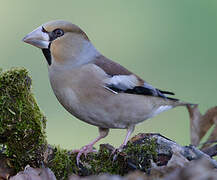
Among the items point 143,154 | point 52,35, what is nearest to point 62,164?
point 143,154

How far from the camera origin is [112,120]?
3875 millimetres

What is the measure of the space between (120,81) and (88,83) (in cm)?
46

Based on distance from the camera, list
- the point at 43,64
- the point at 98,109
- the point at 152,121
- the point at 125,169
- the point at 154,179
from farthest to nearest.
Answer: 1. the point at 43,64
2. the point at 152,121
3. the point at 98,109
4. the point at 125,169
5. the point at 154,179

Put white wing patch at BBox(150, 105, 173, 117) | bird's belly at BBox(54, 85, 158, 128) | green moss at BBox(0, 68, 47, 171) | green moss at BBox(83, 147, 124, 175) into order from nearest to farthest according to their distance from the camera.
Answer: green moss at BBox(0, 68, 47, 171) < green moss at BBox(83, 147, 124, 175) < bird's belly at BBox(54, 85, 158, 128) < white wing patch at BBox(150, 105, 173, 117)

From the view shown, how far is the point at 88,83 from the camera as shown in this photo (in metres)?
3.79

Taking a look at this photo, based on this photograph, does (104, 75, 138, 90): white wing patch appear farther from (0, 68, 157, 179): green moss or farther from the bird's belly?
(0, 68, 157, 179): green moss

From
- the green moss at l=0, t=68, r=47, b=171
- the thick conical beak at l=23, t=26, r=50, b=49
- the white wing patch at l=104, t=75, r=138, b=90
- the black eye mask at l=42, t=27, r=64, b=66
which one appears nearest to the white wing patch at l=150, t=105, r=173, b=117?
the white wing patch at l=104, t=75, r=138, b=90

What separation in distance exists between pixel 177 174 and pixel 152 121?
532 cm

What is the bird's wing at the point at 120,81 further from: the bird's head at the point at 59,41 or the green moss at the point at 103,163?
the green moss at the point at 103,163

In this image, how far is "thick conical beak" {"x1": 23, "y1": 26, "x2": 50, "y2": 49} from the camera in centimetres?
379

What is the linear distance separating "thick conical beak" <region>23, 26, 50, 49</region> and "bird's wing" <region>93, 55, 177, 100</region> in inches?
22.8

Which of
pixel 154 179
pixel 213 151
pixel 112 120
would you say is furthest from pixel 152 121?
pixel 154 179

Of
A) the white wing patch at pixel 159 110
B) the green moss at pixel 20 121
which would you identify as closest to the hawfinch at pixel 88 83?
the white wing patch at pixel 159 110

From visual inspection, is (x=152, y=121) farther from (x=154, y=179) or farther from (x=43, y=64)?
(x=154, y=179)
